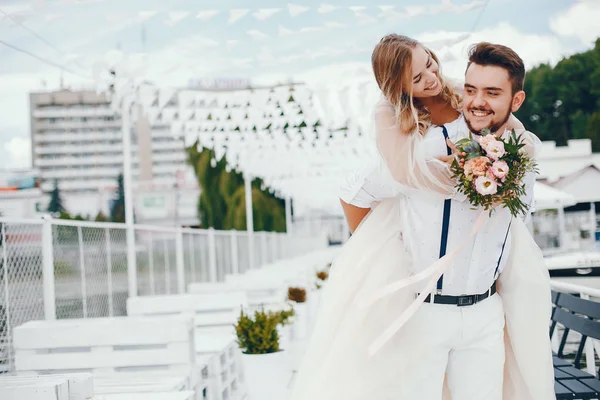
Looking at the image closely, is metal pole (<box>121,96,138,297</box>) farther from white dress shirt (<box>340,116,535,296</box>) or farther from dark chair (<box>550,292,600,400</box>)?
white dress shirt (<box>340,116,535,296</box>)

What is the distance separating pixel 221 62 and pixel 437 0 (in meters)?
2.29

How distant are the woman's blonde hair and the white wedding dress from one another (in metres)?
0.07

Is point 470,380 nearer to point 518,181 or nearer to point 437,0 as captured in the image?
point 518,181

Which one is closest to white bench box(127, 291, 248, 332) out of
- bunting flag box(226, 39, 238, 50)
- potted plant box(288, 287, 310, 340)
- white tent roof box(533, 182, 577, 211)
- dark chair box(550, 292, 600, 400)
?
potted plant box(288, 287, 310, 340)

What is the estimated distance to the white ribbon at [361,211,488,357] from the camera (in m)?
2.31

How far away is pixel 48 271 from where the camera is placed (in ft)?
16.9

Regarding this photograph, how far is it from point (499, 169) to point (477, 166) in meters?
0.08

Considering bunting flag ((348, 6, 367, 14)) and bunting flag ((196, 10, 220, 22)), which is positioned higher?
bunting flag ((348, 6, 367, 14))

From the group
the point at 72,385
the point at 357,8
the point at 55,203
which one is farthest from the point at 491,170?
the point at 55,203

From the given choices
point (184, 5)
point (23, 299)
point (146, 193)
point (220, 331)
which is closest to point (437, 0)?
point (184, 5)

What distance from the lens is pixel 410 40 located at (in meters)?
2.39

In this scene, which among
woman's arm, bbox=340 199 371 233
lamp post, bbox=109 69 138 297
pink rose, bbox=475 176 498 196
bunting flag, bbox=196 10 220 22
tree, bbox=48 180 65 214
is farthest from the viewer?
tree, bbox=48 180 65 214

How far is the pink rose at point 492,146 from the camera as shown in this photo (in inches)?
88.0

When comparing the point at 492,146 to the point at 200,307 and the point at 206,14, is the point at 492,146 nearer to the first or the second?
the point at 206,14
